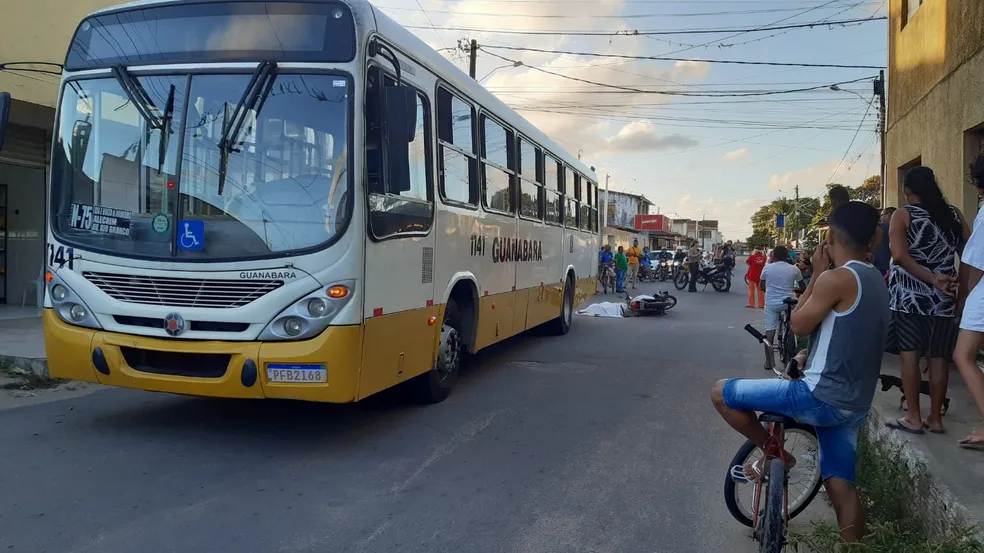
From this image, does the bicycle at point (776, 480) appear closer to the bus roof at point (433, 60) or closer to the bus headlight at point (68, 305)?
the bus roof at point (433, 60)

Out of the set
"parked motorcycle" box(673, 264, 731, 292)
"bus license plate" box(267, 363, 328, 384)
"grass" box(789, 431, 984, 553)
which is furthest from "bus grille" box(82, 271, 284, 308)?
"parked motorcycle" box(673, 264, 731, 292)

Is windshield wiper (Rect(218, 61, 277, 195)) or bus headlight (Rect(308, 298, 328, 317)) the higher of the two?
windshield wiper (Rect(218, 61, 277, 195))

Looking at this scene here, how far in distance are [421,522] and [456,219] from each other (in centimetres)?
366

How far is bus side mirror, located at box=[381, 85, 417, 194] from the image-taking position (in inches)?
213

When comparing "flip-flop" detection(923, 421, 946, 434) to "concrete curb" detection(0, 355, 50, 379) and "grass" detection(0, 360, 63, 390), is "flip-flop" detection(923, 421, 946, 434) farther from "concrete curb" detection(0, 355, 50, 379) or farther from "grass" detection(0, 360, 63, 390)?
"concrete curb" detection(0, 355, 50, 379)

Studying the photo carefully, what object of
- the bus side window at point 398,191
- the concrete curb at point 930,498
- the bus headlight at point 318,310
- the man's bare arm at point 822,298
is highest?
the bus side window at point 398,191

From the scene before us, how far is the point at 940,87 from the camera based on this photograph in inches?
372

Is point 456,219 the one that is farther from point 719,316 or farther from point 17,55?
point 719,316

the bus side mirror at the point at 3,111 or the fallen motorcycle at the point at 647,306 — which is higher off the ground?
the bus side mirror at the point at 3,111

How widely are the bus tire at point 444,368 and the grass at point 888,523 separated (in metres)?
3.62

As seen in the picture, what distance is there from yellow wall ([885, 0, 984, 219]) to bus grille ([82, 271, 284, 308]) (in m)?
7.44

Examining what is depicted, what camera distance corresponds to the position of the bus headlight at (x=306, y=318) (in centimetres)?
514

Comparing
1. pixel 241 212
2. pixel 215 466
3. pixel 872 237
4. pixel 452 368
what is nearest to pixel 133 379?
pixel 215 466

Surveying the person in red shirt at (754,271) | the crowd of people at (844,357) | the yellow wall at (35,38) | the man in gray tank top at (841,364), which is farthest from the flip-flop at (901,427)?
the person in red shirt at (754,271)
